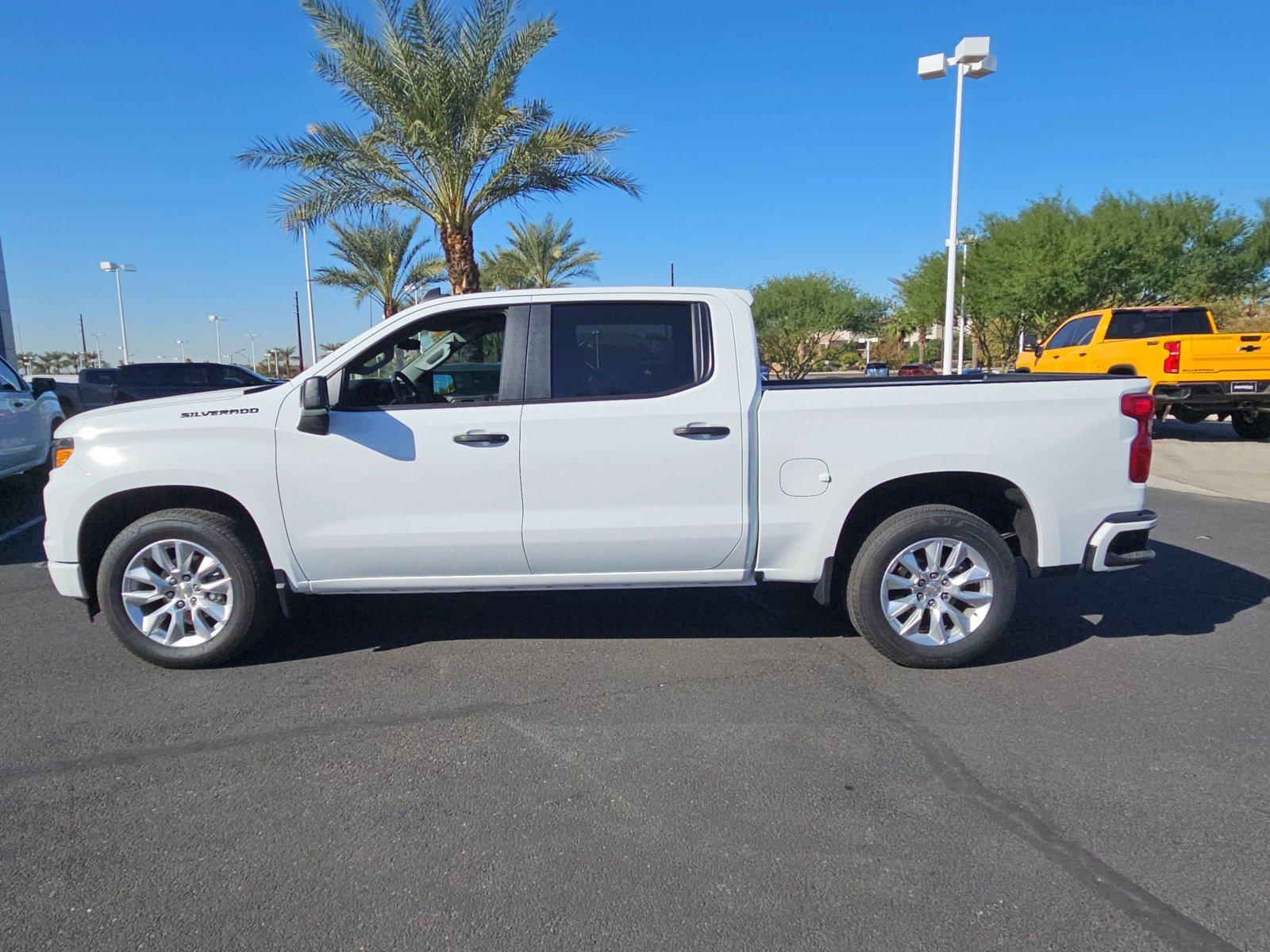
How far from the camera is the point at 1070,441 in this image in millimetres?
4230

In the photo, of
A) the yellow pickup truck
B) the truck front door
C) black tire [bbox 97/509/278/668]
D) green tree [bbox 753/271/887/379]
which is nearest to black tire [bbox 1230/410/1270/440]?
the yellow pickup truck

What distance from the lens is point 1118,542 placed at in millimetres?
4305

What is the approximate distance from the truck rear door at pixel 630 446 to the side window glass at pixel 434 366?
0.28m

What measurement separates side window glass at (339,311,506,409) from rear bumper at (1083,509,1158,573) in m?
3.17

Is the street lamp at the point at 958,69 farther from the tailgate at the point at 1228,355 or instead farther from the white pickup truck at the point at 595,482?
the white pickup truck at the point at 595,482

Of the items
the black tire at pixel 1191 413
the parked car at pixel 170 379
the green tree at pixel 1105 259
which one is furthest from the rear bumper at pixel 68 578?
the green tree at pixel 1105 259

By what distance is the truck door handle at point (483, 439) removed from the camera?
4184 millimetres

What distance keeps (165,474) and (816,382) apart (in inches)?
137

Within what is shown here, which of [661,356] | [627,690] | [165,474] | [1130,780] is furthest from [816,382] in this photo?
[165,474]

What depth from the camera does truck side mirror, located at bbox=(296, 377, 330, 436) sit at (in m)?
4.03

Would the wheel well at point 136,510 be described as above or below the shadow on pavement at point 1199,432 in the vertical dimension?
above

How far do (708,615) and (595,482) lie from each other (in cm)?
153

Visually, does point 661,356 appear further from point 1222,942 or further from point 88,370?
point 88,370

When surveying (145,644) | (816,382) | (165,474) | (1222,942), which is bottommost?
(1222,942)
